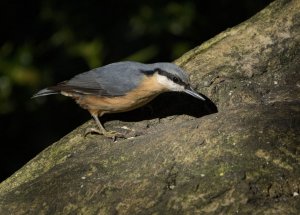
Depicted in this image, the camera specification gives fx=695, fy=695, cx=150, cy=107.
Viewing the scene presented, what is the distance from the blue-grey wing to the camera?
5.39 m

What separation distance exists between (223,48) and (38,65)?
1967 millimetres

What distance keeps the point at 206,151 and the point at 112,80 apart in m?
1.45

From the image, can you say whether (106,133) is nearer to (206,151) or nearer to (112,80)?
(112,80)

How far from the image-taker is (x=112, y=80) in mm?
5418

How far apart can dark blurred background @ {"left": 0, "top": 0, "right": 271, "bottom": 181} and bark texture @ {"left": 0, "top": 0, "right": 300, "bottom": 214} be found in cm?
129

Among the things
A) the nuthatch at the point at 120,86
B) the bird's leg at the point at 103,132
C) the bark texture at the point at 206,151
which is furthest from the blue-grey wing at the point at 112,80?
the bird's leg at the point at 103,132

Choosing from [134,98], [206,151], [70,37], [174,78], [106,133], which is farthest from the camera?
[70,37]

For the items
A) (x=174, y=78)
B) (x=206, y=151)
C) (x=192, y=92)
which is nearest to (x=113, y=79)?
(x=174, y=78)

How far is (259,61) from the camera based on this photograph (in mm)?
5324

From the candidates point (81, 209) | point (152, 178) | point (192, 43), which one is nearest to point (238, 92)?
point (152, 178)

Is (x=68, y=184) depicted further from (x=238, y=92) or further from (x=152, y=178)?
(x=238, y=92)

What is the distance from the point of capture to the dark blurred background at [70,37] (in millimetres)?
6746

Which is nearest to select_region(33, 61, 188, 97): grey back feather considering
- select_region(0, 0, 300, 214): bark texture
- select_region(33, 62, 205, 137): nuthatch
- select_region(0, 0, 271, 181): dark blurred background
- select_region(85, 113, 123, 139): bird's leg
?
select_region(33, 62, 205, 137): nuthatch

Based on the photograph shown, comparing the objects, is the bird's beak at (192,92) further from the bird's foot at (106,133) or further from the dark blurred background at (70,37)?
the dark blurred background at (70,37)
